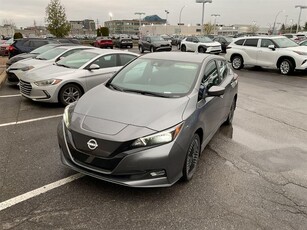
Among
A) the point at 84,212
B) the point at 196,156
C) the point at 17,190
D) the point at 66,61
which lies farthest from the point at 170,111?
the point at 66,61

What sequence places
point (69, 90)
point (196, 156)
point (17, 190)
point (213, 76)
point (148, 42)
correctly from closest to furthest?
point (17, 190) → point (196, 156) → point (213, 76) → point (69, 90) → point (148, 42)

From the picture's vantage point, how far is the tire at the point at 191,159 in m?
3.54

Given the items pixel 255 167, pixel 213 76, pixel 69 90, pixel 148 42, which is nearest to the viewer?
pixel 255 167

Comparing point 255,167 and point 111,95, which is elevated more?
point 111,95

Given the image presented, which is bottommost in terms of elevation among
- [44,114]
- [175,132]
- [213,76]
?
[44,114]

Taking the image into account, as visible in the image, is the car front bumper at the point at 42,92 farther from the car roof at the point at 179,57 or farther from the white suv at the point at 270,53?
the white suv at the point at 270,53

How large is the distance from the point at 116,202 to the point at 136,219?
383 mm

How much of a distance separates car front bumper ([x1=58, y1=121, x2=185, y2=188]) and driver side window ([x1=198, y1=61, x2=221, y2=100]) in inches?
46.5

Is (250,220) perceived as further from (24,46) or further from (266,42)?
(24,46)

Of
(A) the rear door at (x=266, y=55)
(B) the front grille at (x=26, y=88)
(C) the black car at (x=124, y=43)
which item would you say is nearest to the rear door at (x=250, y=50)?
(A) the rear door at (x=266, y=55)

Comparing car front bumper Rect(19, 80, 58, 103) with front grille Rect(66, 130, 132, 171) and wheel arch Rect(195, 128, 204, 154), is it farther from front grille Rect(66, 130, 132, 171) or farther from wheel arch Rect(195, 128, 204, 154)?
wheel arch Rect(195, 128, 204, 154)

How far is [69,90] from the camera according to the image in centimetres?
738

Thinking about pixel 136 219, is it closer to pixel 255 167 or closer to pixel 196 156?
pixel 196 156

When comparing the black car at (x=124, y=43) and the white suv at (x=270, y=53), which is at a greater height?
the white suv at (x=270, y=53)
